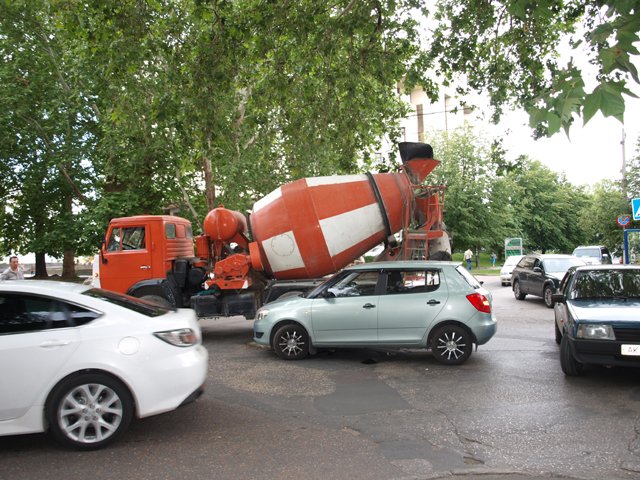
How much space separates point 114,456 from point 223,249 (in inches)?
264

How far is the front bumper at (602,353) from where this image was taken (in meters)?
5.77

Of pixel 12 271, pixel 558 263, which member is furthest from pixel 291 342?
pixel 558 263

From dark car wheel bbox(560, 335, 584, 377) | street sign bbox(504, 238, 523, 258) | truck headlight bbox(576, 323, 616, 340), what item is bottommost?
dark car wheel bbox(560, 335, 584, 377)

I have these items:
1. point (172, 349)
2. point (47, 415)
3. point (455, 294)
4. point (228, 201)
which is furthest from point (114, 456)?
point (228, 201)

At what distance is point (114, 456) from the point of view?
425 cm

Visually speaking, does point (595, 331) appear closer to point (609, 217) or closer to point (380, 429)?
point (380, 429)

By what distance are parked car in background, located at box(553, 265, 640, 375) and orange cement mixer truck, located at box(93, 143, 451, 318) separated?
2.71 m

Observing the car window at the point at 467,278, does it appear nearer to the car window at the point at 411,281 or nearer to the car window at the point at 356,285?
the car window at the point at 411,281

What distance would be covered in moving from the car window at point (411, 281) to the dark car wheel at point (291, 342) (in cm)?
148

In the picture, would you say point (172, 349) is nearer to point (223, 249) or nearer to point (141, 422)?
point (141, 422)

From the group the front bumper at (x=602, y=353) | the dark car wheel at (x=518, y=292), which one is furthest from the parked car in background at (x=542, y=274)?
the front bumper at (x=602, y=353)

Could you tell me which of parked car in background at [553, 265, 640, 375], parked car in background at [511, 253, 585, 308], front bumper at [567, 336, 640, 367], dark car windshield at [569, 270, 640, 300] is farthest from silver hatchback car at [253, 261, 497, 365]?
parked car in background at [511, 253, 585, 308]

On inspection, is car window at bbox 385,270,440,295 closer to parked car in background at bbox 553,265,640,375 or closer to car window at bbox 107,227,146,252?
parked car in background at bbox 553,265,640,375

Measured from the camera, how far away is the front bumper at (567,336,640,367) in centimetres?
577
